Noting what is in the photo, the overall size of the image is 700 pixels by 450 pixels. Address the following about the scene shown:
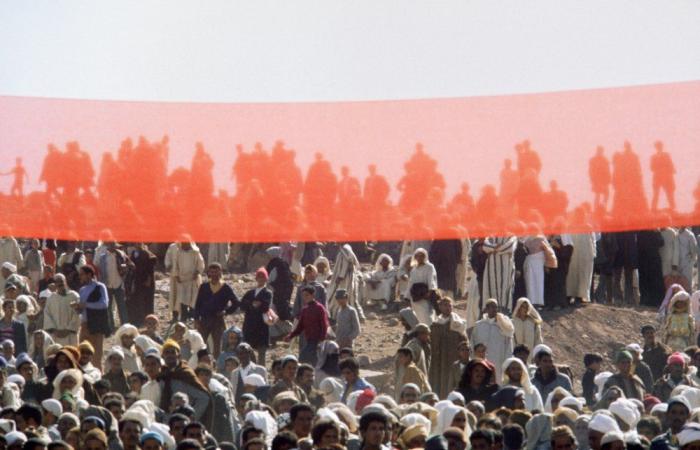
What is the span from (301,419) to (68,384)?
4157 mm

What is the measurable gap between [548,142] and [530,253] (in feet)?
45.2

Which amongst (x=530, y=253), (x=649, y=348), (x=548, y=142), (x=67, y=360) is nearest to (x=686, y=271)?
(x=530, y=253)

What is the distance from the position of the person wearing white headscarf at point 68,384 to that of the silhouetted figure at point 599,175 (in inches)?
275

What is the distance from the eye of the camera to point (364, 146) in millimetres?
13727

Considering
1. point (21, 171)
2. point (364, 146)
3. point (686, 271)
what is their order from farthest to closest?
point (686, 271)
point (21, 171)
point (364, 146)

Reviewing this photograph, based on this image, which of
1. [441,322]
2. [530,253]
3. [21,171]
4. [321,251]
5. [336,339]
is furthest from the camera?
[321,251]

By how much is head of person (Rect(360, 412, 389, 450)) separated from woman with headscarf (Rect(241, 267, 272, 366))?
10.6m

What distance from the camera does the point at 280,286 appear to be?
90.5 feet

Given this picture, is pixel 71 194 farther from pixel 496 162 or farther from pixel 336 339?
pixel 336 339

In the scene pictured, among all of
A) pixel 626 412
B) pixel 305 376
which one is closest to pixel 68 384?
pixel 305 376

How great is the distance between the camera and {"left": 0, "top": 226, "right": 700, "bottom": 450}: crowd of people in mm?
16750

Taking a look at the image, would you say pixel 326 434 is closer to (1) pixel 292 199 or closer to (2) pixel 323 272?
(1) pixel 292 199

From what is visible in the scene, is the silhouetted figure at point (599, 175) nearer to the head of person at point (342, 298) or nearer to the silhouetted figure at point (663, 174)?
the silhouetted figure at point (663, 174)

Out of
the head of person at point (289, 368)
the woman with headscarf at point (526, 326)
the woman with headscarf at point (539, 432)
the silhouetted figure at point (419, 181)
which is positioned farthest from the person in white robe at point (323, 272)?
the silhouetted figure at point (419, 181)
